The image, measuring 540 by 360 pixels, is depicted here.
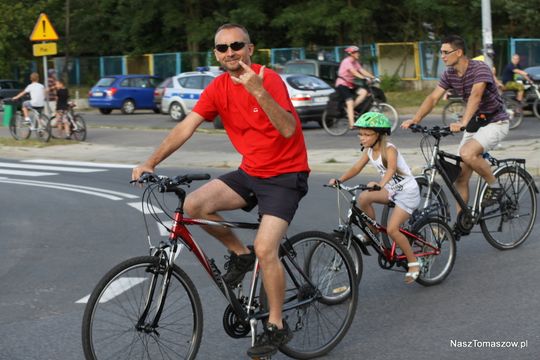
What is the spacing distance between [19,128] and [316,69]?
1006 cm

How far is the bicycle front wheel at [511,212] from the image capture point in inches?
320

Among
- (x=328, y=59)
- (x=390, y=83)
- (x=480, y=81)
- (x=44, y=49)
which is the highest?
(x=328, y=59)

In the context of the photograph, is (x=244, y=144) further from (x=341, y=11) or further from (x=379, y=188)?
(x=341, y=11)

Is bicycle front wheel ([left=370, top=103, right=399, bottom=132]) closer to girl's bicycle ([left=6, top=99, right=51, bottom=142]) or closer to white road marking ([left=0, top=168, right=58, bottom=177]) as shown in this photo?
white road marking ([left=0, top=168, right=58, bottom=177])

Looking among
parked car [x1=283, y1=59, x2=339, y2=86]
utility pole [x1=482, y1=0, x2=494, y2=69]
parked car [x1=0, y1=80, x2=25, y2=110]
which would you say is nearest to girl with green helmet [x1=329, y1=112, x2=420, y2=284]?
utility pole [x1=482, y1=0, x2=494, y2=69]

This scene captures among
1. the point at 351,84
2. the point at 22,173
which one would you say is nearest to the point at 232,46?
the point at 22,173

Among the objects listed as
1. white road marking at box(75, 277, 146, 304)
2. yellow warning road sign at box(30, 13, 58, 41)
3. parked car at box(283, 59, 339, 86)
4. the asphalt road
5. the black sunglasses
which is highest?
yellow warning road sign at box(30, 13, 58, 41)

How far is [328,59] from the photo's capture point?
1622 inches

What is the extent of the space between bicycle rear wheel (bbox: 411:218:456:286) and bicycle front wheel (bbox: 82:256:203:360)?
2.47 metres

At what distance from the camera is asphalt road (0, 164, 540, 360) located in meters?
5.55

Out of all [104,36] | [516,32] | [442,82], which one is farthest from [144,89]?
[442,82]

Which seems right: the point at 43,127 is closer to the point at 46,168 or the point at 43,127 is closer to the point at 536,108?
the point at 46,168

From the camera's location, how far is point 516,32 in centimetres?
4053

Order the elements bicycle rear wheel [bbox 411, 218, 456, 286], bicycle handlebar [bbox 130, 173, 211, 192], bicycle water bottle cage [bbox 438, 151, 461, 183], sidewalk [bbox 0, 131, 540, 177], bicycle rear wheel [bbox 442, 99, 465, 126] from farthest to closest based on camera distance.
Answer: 1. bicycle rear wheel [bbox 442, 99, 465, 126]
2. sidewalk [bbox 0, 131, 540, 177]
3. bicycle water bottle cage [bbox 438, 151, 461, 183]
4. bicycle rear wheel [bbox 411, 218, 456, 286]
5. bicycle handlebar [bbox 130, 173, 211, 192]
